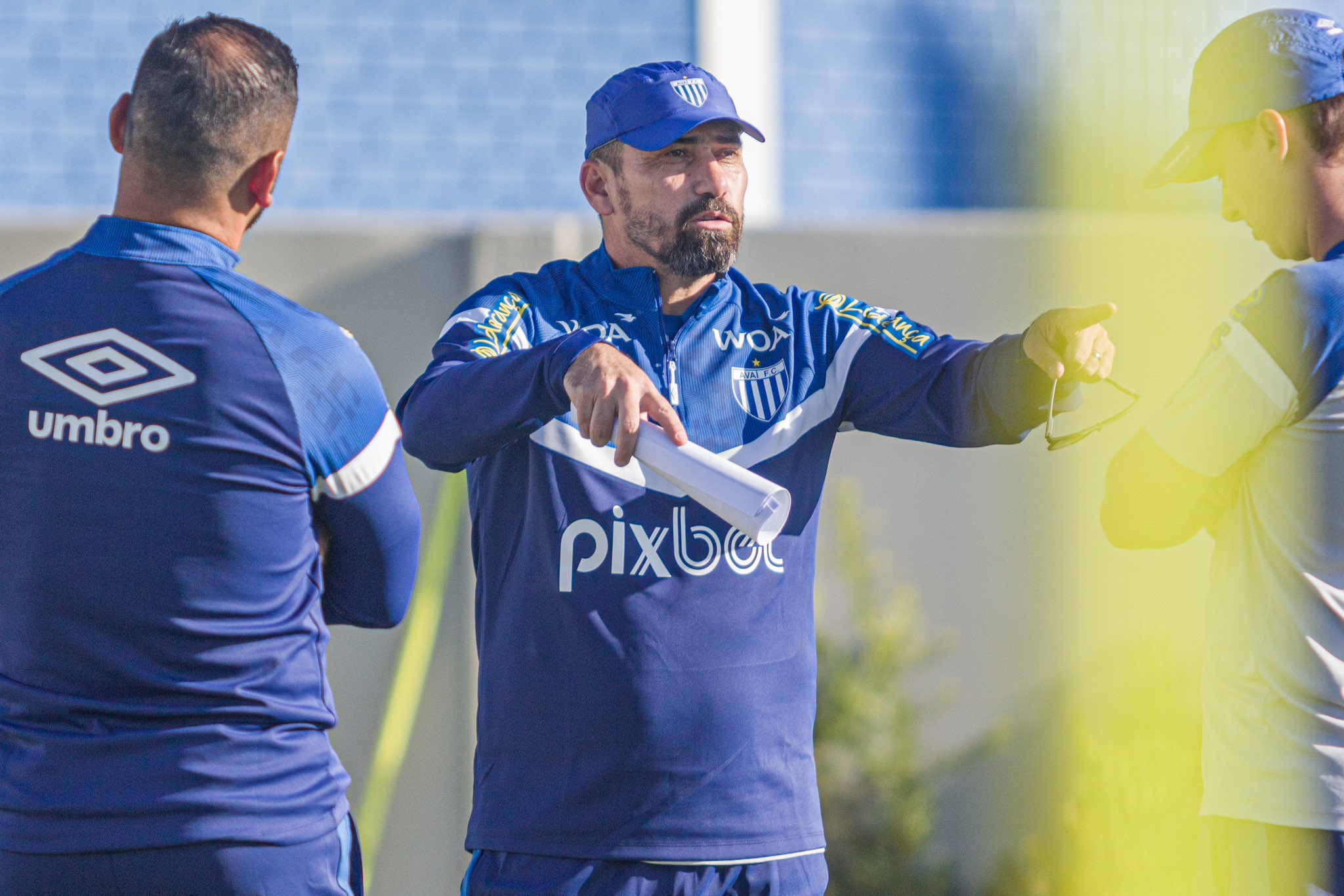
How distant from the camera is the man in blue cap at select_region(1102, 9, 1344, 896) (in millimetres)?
1999

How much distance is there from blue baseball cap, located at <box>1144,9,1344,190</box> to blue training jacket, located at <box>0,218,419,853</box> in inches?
55.7

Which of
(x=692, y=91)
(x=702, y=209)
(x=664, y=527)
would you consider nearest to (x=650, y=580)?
Result: (x=664, y=527)

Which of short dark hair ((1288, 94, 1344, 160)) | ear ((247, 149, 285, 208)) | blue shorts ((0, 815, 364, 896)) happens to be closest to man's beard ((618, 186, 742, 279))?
ear ((247, 149, 285, 208))

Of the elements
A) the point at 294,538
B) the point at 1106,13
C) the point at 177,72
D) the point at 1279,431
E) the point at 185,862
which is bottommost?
the point at 185,862

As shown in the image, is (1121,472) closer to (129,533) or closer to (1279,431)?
(1279,431)

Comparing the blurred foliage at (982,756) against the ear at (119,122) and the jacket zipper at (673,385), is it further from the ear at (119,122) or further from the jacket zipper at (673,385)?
the ear at (119,122)

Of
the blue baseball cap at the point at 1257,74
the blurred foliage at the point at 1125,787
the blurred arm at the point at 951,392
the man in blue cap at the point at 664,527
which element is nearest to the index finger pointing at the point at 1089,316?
the man in blue cap at the point at 664,527

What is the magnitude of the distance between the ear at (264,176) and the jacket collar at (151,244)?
0.11 meters

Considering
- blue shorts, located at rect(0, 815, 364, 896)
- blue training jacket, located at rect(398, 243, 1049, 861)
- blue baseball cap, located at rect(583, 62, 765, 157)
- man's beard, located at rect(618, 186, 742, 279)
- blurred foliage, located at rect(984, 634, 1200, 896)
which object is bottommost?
blurred foliage, located at rect(984, 634, 1200, 896)

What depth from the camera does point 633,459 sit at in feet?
7.49

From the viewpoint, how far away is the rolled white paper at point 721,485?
5.90 ft

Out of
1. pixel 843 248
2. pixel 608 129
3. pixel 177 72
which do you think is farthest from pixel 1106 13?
pixel 177 72

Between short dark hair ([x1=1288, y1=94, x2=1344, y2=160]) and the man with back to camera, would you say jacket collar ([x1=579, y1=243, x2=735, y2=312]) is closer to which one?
the man with back to camera

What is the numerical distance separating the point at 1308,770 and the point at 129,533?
1.64 m
